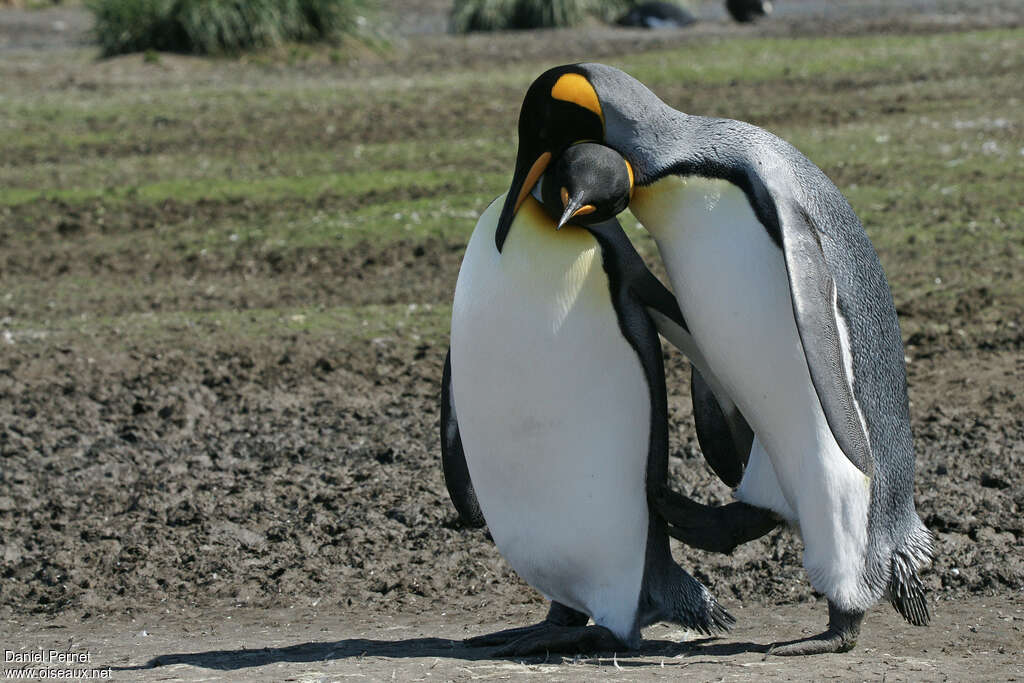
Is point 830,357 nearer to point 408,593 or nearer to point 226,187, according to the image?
point 408,593

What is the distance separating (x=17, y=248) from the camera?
9016 mm

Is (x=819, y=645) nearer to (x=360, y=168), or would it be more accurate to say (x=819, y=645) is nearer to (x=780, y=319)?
(x=780, y=319)

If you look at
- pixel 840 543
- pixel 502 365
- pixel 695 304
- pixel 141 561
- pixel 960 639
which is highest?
pixel 695 304

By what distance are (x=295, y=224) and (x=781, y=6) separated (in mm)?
18706

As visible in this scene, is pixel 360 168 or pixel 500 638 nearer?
pixel 500 638

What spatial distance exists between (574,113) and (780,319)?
0.73 meters

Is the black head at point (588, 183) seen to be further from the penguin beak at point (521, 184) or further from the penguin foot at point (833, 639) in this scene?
the penguin foot at point (833, 639)

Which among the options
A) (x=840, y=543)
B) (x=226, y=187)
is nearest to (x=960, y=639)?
(x=840, y=543)

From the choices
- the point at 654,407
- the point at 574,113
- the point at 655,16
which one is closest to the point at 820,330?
the point at 654,407

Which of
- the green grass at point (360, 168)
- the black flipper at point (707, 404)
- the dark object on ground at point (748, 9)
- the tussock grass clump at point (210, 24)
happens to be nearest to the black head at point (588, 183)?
the black flipper at point (707, 404)

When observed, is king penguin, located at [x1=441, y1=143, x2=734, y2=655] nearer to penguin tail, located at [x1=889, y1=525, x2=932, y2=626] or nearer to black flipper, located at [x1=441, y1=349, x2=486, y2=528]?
black flipper, located at [x1=441, y1=349, x2=486, y2=528]

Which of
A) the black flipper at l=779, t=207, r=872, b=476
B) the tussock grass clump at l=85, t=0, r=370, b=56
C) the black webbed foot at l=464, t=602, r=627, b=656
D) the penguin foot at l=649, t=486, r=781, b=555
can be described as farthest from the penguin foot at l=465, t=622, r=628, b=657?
the tussock grass clump at l=85, t=0, r=370, b=56

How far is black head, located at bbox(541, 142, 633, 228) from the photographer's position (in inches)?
133

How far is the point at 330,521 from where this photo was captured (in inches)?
196
